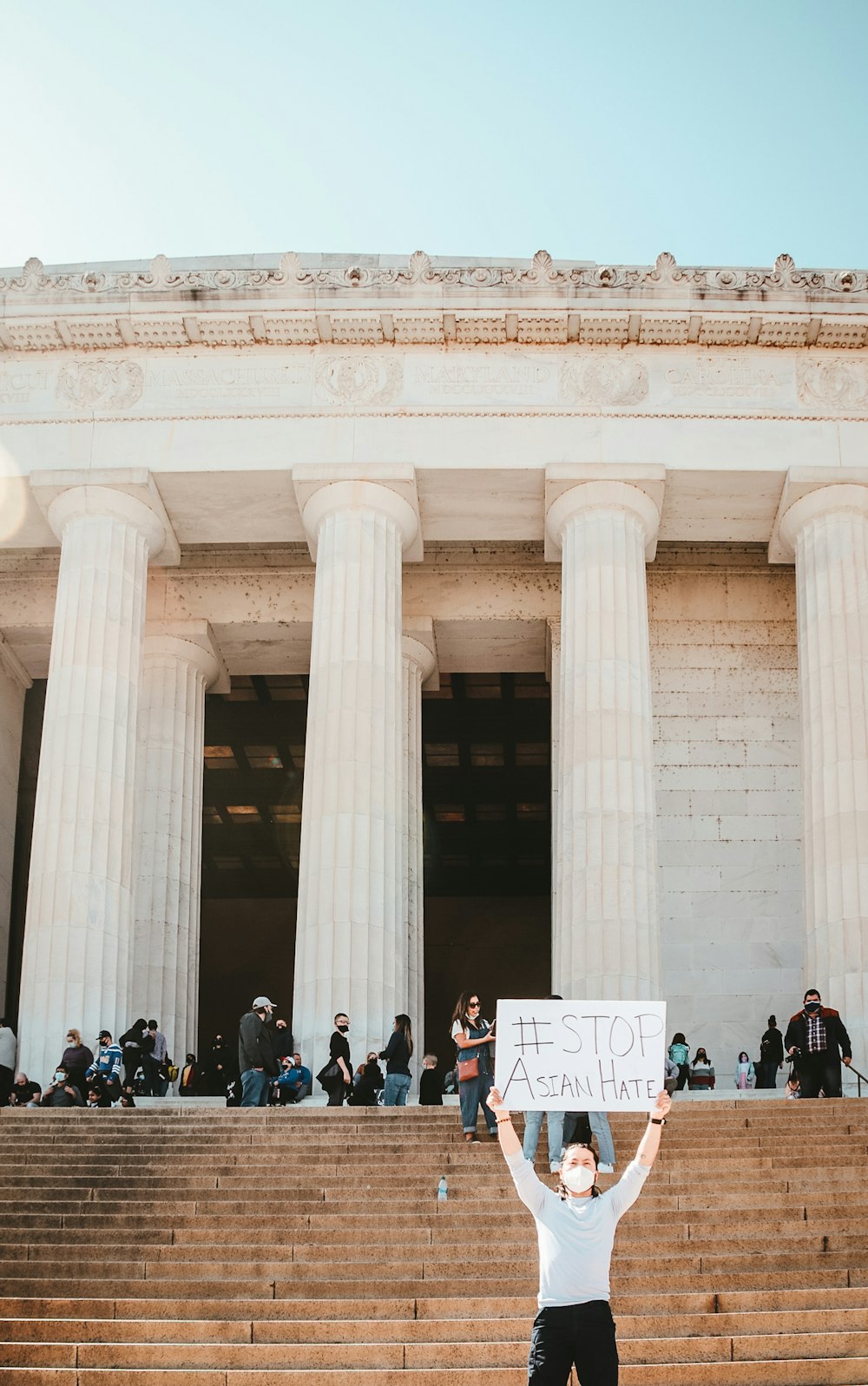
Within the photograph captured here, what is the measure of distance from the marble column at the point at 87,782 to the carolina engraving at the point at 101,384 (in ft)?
6.36

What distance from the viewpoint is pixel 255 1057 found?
24.7 meters

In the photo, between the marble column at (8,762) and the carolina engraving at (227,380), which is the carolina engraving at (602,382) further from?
the marble column at (8,762)

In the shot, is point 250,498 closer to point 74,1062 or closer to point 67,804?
point 67,804

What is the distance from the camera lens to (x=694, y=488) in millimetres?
34250

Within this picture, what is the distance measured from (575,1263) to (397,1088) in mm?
14366

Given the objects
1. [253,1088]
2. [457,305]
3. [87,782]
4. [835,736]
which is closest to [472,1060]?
[253,1088]

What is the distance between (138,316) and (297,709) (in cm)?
1438

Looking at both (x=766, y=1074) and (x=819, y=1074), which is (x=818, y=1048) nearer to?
(x=819, y=1074)

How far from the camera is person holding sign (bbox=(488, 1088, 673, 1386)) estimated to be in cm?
962

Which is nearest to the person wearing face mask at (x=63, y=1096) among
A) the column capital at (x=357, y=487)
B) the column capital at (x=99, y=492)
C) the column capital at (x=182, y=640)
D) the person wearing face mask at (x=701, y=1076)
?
the person wearing face mask at (x=701, y=1076)

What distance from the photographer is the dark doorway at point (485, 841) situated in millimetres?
45562

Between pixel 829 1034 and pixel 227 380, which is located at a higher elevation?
pixel 227 380

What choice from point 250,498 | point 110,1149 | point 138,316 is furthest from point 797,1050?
point 138,316

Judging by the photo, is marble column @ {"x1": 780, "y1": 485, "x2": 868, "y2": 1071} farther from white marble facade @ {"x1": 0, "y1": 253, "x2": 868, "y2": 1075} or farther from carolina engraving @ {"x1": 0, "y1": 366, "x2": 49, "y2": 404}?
carolina engraving @ {"x1": 0, "y1": 366, "x2": 49, "y2": 404}
